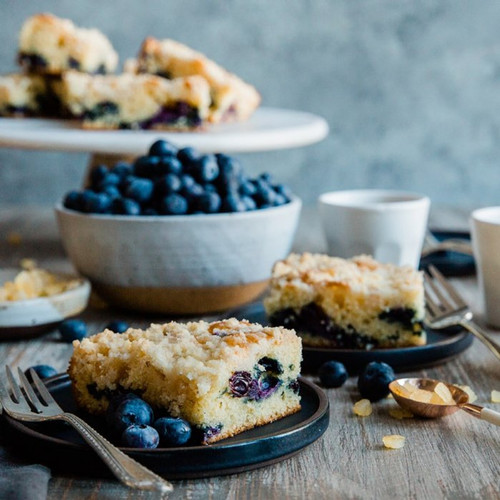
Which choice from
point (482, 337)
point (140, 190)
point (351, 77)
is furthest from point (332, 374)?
point (351, 77)

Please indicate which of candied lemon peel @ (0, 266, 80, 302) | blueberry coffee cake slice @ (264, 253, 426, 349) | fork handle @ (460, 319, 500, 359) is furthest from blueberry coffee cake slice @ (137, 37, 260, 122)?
fork handle @ (460, 319, 500, 359)

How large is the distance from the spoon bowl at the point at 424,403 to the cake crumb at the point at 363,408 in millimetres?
43

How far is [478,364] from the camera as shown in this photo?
1570 mm

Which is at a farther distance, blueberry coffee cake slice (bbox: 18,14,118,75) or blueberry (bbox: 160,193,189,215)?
blueberry coffee cake slice (bbox: 18,14,118,75)

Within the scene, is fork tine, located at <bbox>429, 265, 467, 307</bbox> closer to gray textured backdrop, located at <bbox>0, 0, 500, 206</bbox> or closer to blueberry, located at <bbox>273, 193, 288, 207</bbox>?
blueberry, located at <bbox>273, 193, 288, 207</bbox>

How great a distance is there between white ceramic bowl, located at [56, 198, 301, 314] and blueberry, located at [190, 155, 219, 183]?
0.09 meters

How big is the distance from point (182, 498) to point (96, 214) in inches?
37.7

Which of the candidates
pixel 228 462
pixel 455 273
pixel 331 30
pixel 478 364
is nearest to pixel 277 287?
pixel 478 364

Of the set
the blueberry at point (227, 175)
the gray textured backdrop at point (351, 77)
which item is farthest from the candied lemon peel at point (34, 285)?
the gray textured backdrop at point (351, 77)

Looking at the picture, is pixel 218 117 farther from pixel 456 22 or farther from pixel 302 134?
pixel 456 22

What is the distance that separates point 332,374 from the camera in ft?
4.63

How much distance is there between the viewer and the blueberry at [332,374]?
55.6 inches

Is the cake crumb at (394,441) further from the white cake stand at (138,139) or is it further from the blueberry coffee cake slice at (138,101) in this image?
the blueberry coffee cake slice at (138,101)

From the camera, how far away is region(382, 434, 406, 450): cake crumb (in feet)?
3.81
